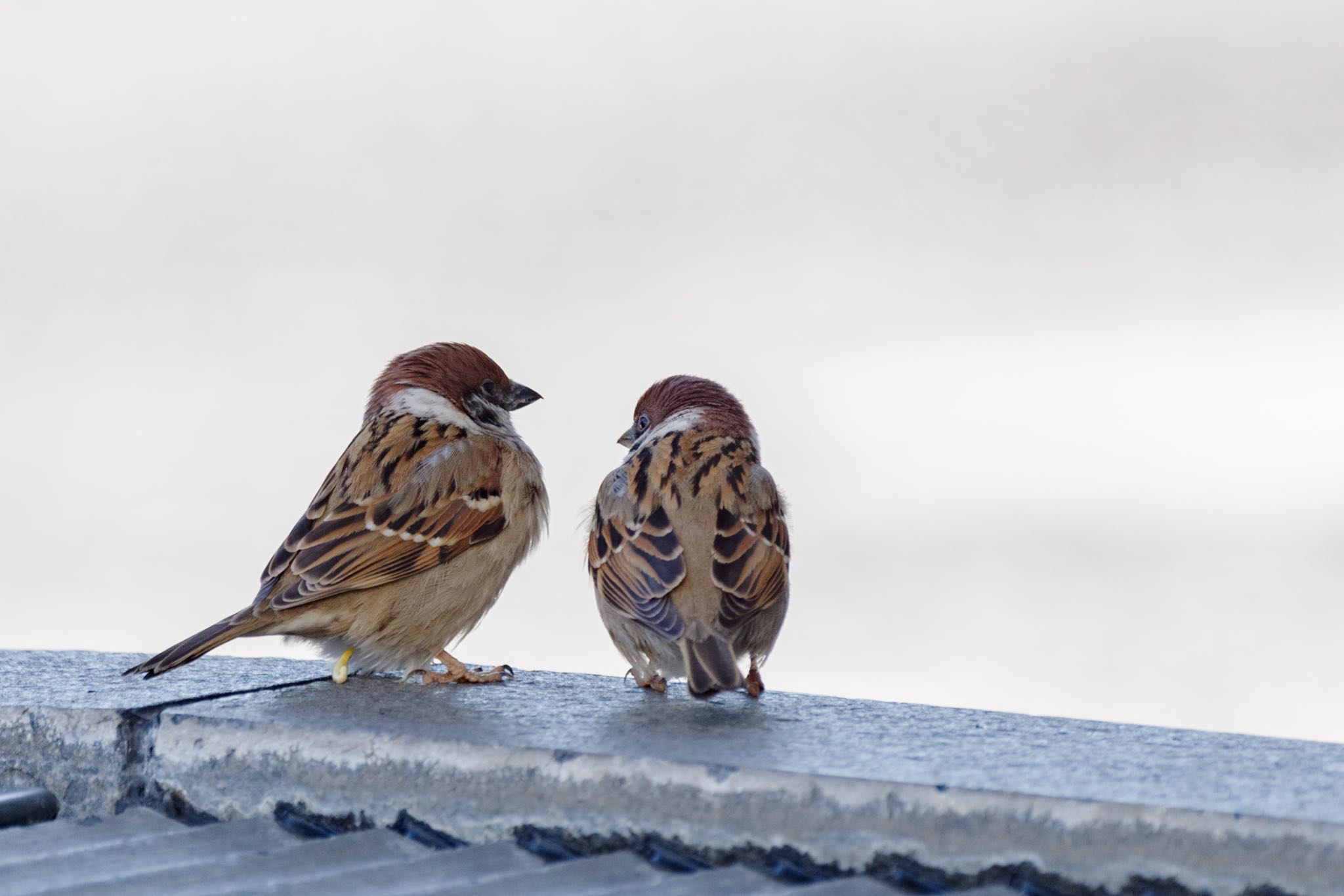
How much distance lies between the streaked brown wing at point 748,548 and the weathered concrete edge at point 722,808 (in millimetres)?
968

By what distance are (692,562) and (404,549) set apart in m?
0.73

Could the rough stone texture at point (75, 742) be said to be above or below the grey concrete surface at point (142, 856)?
above

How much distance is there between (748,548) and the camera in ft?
11.0

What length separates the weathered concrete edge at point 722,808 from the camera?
1.88 meters

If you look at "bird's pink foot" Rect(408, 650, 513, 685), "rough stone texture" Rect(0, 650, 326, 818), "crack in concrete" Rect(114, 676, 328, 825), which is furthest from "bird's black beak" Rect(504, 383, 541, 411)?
"crack in concrete" Rect(114, 676, 328, 825)

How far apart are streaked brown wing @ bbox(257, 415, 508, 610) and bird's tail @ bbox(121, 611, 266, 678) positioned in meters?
0.06

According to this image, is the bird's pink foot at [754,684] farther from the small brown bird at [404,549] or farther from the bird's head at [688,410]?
the bird's head at [688,410]

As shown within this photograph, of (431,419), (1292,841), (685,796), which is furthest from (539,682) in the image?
(1292,841)

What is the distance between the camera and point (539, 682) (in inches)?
134

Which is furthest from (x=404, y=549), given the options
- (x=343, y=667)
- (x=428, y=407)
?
(x=428, y=407)

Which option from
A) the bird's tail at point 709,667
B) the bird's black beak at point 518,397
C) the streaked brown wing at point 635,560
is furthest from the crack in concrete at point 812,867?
the bird's black beak at point 518,397

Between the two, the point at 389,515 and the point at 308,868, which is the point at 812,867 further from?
the point at 389,515

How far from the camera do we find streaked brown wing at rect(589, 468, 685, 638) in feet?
10.6

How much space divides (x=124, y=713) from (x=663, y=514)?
1.25 metres
